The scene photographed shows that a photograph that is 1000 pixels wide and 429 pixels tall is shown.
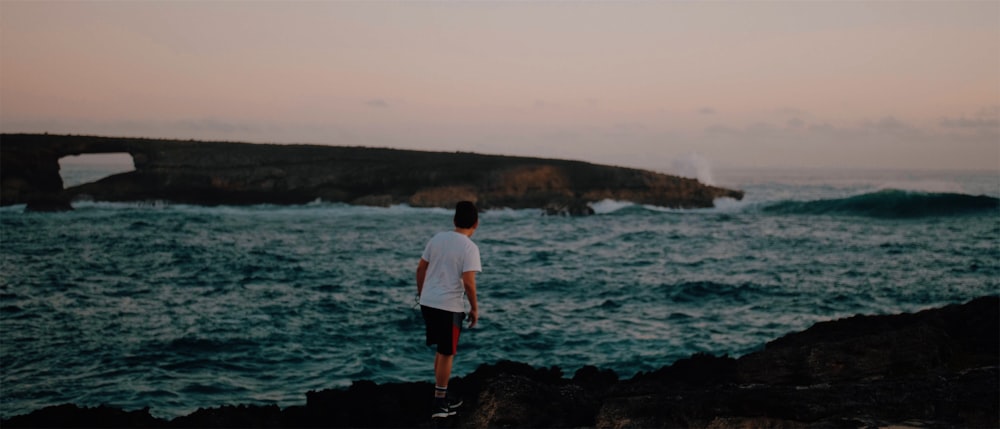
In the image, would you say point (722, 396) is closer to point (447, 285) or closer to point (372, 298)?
point (447, 285)

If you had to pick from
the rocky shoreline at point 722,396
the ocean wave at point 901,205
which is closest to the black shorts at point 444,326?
the rocky shoreline at point 722,396

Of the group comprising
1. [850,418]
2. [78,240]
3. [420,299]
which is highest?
[420,299]

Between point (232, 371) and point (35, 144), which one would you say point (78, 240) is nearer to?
point (232, 371)

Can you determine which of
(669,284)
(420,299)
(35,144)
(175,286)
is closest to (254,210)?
(35,144)

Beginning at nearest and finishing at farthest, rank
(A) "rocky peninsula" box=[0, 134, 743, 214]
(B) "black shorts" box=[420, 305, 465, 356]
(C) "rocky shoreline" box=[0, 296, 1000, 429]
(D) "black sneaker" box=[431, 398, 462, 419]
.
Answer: (C) "rocky shoreline" box=[0, 296, 1000, 429], (B) "black shorts" box=[420, 305, 465, 356], (D) "black sneaker" box=[431, 398, 462, 419], (A) "rocky peninsula" box=[0, 134, 743, 214]

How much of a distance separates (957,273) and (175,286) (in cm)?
2428

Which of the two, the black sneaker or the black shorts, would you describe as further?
the black sneaker

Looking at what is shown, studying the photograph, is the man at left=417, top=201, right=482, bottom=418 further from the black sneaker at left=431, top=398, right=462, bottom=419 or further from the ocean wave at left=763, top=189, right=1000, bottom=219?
the ocean wave at left=763, top=189, right=1000, bottom=219

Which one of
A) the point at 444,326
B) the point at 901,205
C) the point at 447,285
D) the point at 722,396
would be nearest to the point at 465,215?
the point at 447,285

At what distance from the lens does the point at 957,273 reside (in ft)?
80.1

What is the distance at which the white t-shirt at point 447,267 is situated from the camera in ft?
21.3

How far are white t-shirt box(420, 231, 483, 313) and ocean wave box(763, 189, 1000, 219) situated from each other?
5198cm

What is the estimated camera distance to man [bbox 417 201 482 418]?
6488 mm

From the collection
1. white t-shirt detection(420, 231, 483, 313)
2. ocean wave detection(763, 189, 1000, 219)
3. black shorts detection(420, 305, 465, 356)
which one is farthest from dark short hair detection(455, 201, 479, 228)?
ocean wave detection(763, 189, 1000, 219)
